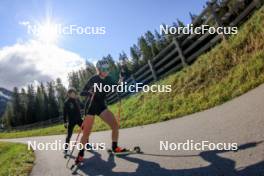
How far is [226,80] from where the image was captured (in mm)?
9578

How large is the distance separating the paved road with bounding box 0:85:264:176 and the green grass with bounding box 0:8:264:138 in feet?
2.83

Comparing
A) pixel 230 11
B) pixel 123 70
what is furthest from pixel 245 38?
pixel 123 70

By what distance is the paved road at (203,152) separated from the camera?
172 inches

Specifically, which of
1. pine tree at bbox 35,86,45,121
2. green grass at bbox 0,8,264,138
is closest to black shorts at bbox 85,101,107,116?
green grass at bbox 0,8,264,138

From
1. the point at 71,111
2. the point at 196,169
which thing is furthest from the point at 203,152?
the point at 71,111

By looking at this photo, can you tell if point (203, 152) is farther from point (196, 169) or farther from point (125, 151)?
point (125, 151)

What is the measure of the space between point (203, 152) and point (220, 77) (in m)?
5.39

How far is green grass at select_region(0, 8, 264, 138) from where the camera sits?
863 centimetres

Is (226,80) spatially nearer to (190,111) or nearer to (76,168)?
(190,111)

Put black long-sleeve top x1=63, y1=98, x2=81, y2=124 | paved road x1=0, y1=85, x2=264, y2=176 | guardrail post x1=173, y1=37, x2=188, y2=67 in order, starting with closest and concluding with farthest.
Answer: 1. paved road x1=0, y1=85, x2=264, y2=176
2. black long-sleeve top x1=63, y1=98, x2=81, y2=124
3. guardrail post x1=173, y1=37, x2=188, y2=67

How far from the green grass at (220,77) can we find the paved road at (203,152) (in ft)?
2.83

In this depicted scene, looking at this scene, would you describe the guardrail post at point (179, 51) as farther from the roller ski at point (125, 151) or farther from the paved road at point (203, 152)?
the roller ski at point (125, 151)

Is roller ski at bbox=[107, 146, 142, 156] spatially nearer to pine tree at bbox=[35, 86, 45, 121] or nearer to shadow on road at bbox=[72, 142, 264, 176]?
shadow on road at bbox=[72, 142, 264, 176]

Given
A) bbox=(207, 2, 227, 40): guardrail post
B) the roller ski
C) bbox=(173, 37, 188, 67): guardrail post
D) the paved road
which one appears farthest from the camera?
bbox=(173, 37, 188, 67): guardrail post
